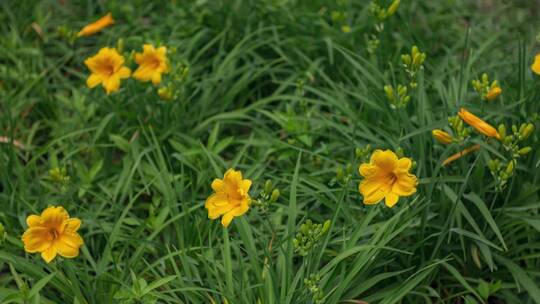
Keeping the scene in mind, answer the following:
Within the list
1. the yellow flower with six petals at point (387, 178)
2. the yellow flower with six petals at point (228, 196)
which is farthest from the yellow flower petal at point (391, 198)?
the yellow flower with six petals at point (228, 196)

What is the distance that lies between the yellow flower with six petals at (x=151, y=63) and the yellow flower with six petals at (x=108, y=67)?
0.06 m

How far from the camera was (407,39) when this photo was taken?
4.02 metres

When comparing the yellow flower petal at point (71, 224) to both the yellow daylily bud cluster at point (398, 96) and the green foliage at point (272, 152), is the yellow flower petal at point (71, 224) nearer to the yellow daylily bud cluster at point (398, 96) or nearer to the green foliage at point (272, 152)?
the green foliage at point (272, 152)

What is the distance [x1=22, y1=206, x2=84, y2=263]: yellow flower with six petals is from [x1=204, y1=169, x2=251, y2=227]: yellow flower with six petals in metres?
0.43

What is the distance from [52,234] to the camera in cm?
257

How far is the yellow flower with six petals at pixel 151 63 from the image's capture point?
3.45m

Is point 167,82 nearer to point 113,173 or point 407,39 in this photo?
point 113,173

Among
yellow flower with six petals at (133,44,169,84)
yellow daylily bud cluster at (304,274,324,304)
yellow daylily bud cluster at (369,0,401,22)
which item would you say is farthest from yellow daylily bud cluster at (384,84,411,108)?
yellow flower with six petals at (133,44,169,84)

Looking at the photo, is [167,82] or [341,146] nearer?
[341,146]

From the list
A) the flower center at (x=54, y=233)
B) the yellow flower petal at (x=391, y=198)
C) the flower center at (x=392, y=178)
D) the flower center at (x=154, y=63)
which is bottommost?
the flower center at (x=154, y=63)

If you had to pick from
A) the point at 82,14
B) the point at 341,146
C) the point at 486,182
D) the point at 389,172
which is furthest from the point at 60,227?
the point at 82,14

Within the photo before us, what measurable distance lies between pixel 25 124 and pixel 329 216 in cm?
177

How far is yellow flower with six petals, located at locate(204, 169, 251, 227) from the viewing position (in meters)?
2.44

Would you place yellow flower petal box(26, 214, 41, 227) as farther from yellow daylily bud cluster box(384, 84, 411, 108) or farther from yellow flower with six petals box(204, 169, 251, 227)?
yellow daylily bud cluster box(384, 84, 411, 108)
